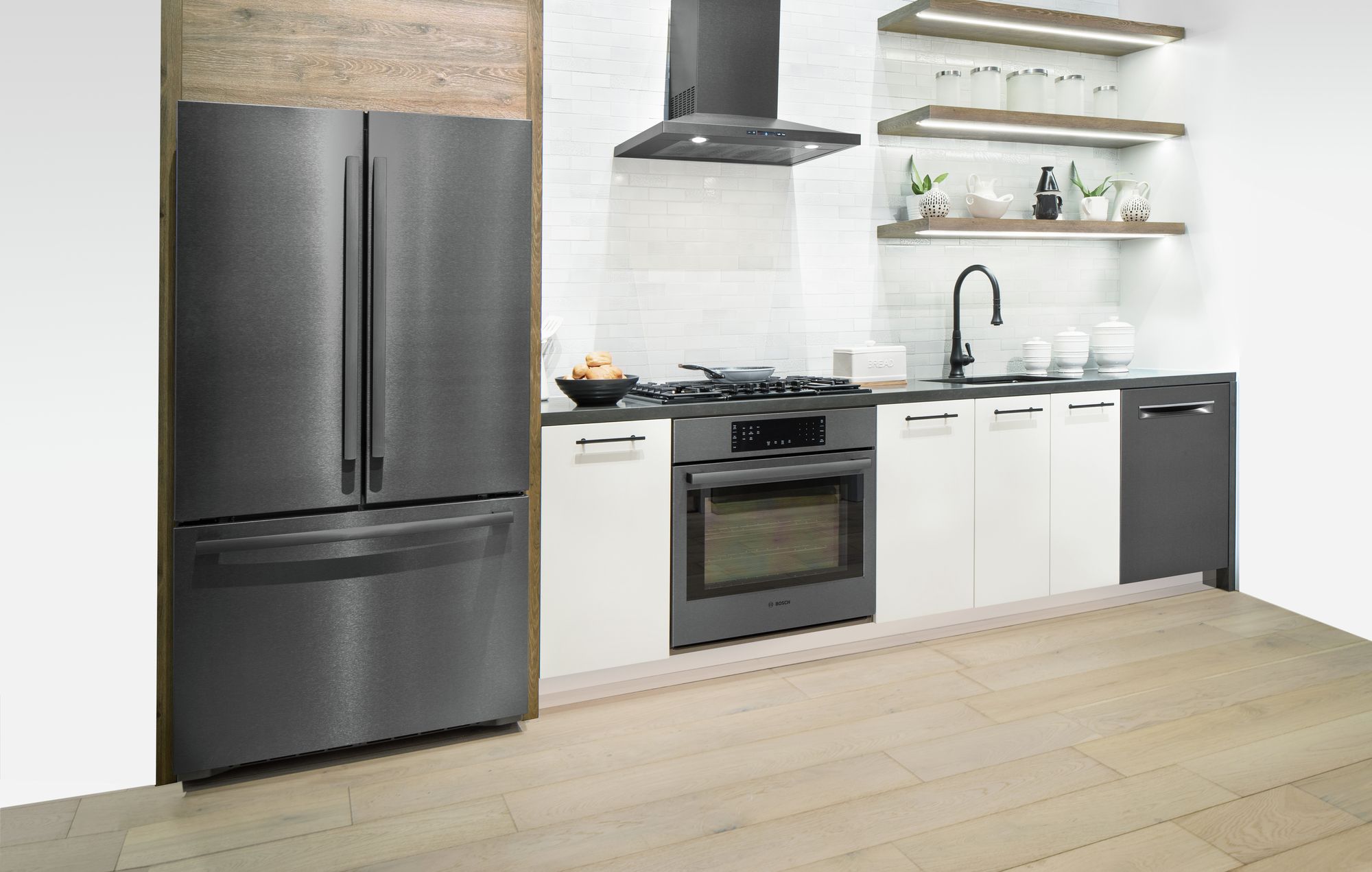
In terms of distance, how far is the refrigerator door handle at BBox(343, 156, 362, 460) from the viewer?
8.07ft

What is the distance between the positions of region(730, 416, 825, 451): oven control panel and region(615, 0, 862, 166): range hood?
1.02m

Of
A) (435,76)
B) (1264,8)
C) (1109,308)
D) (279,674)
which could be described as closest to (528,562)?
(279,674)

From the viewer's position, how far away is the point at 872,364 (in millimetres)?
3824

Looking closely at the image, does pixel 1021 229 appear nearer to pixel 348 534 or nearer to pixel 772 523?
pixel 772 523

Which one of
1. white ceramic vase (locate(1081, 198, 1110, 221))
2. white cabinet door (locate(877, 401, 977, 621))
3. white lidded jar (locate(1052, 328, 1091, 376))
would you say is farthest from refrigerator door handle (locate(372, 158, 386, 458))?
white ceramic vase (locate(1081, 198, 1110, 221))

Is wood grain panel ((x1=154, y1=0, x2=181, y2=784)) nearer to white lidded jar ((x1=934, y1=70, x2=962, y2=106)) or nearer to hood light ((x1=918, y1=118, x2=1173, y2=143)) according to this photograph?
hood light ((x1=918, y1=118, x2=1173, y2=143))

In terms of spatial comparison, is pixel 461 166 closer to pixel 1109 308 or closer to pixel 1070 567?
pixel 1070 567

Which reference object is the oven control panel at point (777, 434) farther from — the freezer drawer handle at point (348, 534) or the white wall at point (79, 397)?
the white wall at point (79, 397)

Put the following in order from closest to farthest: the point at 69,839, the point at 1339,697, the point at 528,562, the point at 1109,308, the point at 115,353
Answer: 1. the point at 69,839
2. the point at 115,353
3. the point at 528,562
4. the point at 1339,697
5. the point at 1109,308

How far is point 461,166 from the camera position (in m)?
2.59

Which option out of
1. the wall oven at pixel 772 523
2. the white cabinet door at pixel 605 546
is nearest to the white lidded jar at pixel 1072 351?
the wall oven at pixel 772 523

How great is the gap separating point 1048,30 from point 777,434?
2.38m

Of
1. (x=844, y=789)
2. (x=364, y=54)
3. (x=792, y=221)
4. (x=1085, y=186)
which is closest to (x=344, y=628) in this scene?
(x=844, y=789)

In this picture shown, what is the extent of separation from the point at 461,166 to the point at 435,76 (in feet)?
0.92
